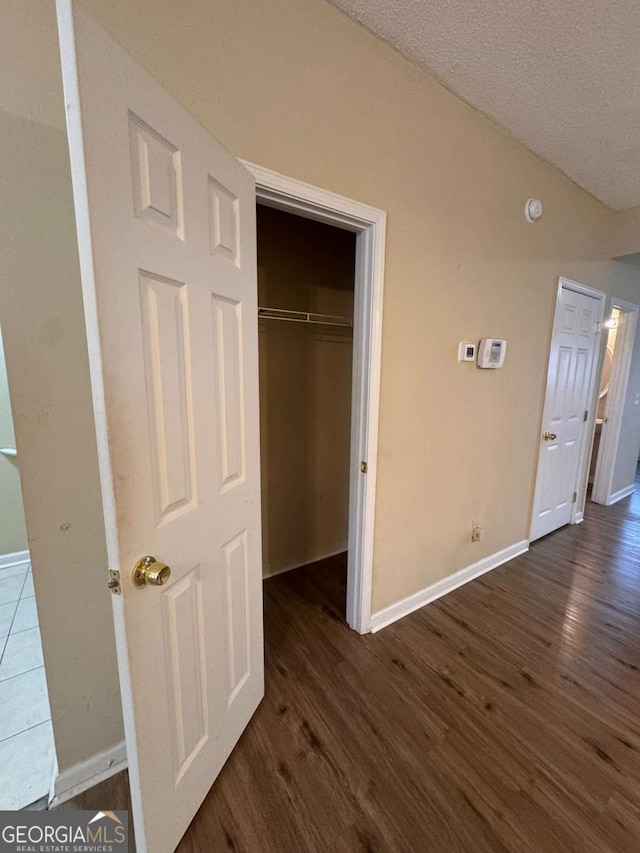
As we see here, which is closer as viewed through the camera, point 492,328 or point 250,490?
point 250,490

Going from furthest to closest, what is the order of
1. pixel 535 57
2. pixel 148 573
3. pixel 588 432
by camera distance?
pixel 588 432 → pixel 535 57 → pixel 148 573

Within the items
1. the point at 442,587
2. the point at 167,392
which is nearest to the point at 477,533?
the point at 442,587

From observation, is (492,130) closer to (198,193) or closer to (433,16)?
(433,16)

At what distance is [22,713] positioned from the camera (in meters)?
1.43

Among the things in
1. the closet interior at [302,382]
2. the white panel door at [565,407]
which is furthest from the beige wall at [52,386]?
the white panel door at [565,407]

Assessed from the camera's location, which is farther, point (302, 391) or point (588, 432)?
point (588, 432)

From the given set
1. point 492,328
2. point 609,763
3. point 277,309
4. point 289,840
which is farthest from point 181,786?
point 492,328

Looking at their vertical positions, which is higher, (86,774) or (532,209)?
(532,209)

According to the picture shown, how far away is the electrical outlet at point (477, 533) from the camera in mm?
2396

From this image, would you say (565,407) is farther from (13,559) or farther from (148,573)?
(13,559)

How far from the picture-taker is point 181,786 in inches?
40.0

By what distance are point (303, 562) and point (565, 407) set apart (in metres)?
2.53

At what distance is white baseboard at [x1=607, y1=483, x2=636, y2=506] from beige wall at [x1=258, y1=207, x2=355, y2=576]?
10.8 ft

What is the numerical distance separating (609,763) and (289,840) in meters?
1.21
